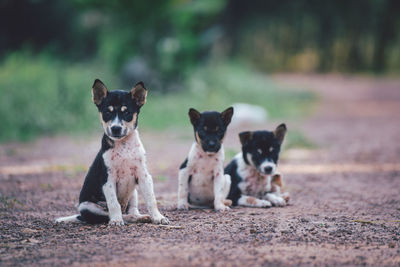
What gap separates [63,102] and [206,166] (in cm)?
920

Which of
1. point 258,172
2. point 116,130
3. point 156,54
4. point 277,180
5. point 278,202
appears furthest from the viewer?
point 156,54

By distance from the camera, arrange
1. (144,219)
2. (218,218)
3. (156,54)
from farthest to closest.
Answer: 1. (156,54)
2. (218,218)
3. (144,219)

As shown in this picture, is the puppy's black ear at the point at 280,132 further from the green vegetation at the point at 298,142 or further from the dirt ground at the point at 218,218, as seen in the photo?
the green vegetation at the point at 298,142

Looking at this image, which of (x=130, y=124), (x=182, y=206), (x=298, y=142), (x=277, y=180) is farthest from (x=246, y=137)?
(x=298, y=142)

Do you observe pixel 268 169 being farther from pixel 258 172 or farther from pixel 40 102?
pixel 40 102

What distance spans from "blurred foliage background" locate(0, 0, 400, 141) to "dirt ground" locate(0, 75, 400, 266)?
244 cm

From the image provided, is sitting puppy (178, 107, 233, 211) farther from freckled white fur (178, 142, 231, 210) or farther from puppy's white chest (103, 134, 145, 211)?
puppy's white chest (103, 134, 145, 211)

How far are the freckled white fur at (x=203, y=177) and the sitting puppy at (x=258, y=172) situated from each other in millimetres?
375

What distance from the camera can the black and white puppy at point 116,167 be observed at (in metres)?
5.57

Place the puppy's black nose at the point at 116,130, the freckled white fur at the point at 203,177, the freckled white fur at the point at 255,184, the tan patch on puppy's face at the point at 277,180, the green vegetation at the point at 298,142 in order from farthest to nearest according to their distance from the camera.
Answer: the green vegetation at the point at 298,142 → the tan patch on puppy's face at the point at 277,180 → the freckled white fur at the point at 255,184 → the freckled white fur at the point at 203,177 → the puppy's black nose at the point at 116,130

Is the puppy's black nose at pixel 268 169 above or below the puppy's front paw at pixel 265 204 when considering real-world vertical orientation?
above

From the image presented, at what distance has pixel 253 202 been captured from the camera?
679 cm

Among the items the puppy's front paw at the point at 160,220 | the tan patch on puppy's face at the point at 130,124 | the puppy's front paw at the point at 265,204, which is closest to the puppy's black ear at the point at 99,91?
the tan patch on puppy's face at the point at 130,124

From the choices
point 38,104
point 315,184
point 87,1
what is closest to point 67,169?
point 315,184
